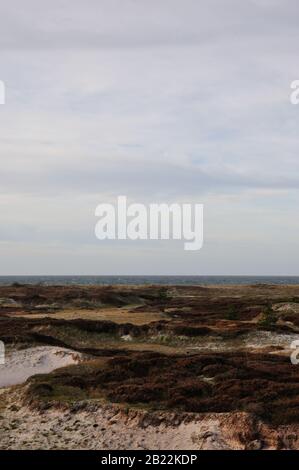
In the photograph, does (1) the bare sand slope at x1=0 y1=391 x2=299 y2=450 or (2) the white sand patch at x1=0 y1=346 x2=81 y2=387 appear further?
(2) the white sand patch at x1=0 y1=346 x2=81 y2=387

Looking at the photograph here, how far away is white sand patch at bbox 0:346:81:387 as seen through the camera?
35.8 metres

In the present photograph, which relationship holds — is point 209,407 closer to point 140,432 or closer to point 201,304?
point 140,432

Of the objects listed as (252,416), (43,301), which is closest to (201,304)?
(43,301)

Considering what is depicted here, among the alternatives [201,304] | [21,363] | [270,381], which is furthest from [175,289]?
[270,381]

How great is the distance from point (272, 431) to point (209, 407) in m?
3.49

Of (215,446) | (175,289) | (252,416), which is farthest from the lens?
(175,289)

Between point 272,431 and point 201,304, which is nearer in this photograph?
point 272,431

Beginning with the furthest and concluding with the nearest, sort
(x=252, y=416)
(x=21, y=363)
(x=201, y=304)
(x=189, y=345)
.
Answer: (x=201, y=304) < (x=189, y=345) < (x=21, y=363) < (x=252, y=416)

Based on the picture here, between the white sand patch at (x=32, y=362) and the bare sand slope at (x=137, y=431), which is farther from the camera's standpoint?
the white sand patch at (x=32, y=362)

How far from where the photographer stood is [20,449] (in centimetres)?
Answer: 2164

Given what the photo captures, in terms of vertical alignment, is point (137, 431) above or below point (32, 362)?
below

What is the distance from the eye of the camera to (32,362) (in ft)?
125

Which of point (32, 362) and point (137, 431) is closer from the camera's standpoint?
point (137, 431)

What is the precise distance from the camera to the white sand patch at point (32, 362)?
35.8 meters
